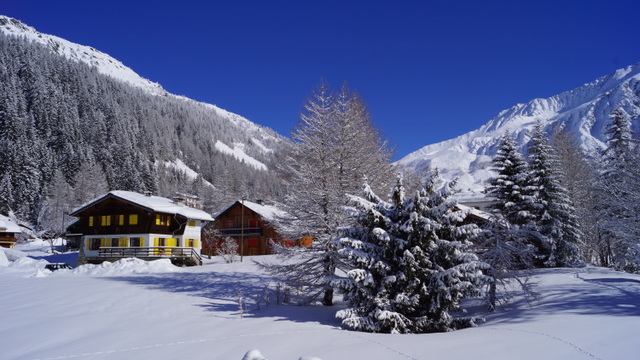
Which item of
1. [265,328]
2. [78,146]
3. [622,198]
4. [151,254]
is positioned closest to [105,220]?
[151,254]

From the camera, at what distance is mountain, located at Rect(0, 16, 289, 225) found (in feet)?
271

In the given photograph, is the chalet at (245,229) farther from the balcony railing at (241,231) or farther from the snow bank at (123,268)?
the snow bank at (123,268)

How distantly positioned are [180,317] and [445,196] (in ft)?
36.6

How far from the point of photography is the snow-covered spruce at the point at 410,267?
11.9m

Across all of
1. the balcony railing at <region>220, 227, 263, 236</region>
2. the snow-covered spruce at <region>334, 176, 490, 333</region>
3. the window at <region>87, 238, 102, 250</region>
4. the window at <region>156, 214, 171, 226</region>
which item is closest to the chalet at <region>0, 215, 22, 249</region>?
the window at <region>87, 238, 102, 250</region>

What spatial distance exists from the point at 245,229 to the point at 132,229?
560 inches

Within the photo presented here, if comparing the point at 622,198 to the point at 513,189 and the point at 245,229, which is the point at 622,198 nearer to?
the point at 513,189

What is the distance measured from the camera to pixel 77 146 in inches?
4294

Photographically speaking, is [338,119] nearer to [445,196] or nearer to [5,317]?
[445,196]

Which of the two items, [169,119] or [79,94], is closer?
[79,94]

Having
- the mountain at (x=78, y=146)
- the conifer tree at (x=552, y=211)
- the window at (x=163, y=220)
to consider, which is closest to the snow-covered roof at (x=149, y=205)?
the window at (x=163, y=220)

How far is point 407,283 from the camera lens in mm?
12273

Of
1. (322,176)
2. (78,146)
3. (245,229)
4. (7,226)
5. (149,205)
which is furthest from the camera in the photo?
(78,146)

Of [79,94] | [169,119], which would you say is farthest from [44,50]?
[169,119]
